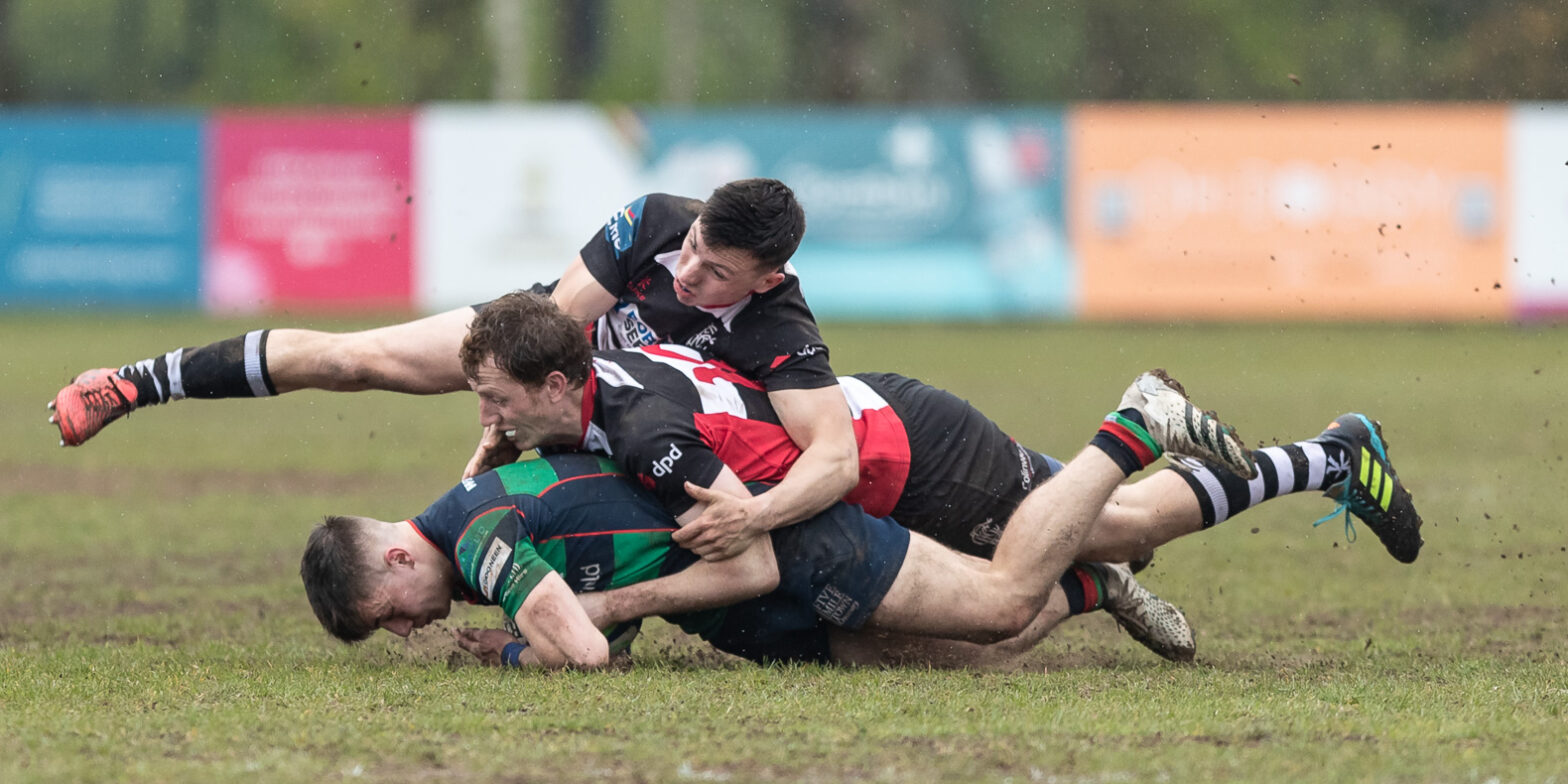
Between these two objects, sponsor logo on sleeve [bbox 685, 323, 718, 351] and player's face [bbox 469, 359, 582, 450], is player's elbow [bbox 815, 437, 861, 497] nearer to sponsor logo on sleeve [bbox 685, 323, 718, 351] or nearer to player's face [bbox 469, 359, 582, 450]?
sponsor logo on sleeve [bbox 685, 323, 718, 351]

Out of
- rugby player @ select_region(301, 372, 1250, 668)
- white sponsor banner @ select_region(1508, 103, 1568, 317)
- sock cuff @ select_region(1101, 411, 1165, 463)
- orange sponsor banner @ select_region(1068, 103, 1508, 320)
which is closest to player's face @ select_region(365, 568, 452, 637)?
rugby player @ select_region(301, 372, 1250, 668)

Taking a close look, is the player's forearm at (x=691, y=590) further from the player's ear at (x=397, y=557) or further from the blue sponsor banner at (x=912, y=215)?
the blue sponsor banner at (x=912, y=215)

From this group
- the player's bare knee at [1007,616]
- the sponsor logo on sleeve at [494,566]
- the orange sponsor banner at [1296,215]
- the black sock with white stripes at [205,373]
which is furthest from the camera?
the orange sponsor banner at [1296,215]

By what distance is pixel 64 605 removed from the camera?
8305 millimetres

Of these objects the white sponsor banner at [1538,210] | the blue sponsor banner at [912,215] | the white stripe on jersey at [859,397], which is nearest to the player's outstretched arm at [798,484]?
the white stripe on jersey at [859,397]

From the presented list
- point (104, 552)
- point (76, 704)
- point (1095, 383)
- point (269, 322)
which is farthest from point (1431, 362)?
point (76, 704)

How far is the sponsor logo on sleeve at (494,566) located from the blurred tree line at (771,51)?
29006mm

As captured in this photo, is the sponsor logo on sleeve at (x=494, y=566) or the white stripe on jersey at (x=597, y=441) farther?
the white stripe on jersey at (x=597, y=441)

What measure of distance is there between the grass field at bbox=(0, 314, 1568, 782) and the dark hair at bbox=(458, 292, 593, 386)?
1.05 meters

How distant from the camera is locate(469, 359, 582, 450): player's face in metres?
6.09

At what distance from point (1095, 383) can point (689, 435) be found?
13331 millimetres

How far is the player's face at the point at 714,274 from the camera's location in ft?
21.0

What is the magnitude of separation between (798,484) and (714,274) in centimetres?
84

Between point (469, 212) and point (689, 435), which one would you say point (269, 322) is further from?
point (689, 435)
